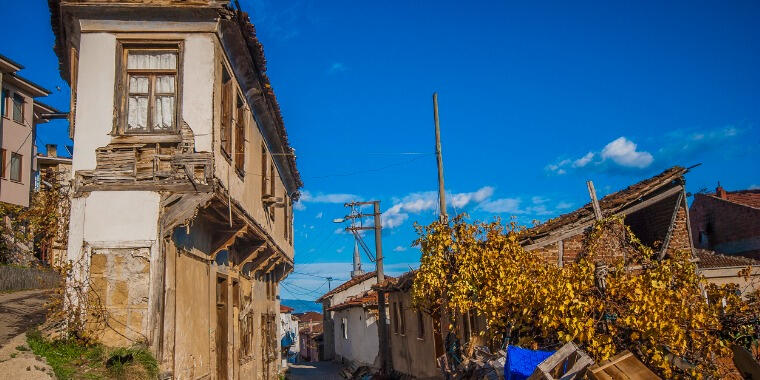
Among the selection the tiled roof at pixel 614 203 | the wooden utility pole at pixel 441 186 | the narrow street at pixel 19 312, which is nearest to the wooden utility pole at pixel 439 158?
the wooden utility pole at pixel 441 186

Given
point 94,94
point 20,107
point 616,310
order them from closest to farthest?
point 616,310, point 94,94, point 20,107

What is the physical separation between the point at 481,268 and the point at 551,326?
2774 mm

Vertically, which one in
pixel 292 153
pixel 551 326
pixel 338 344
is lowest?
pixel 338 344

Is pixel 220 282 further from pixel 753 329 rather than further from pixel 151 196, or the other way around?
pixel 753 329

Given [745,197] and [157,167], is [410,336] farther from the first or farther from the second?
[745,197]

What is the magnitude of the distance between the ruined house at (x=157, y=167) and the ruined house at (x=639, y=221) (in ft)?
19.8

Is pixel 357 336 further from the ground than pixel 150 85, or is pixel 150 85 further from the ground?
pixel 150 85

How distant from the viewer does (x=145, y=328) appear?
857 cm

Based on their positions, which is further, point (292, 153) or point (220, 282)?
point (292, 153)

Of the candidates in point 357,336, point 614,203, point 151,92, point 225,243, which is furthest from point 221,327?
point 357,336

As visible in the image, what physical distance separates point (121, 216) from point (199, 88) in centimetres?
250

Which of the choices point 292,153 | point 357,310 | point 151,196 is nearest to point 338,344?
point 357,310

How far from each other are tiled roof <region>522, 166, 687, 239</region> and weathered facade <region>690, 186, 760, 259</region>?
16371 millimetres

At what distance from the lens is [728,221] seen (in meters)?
27.0
